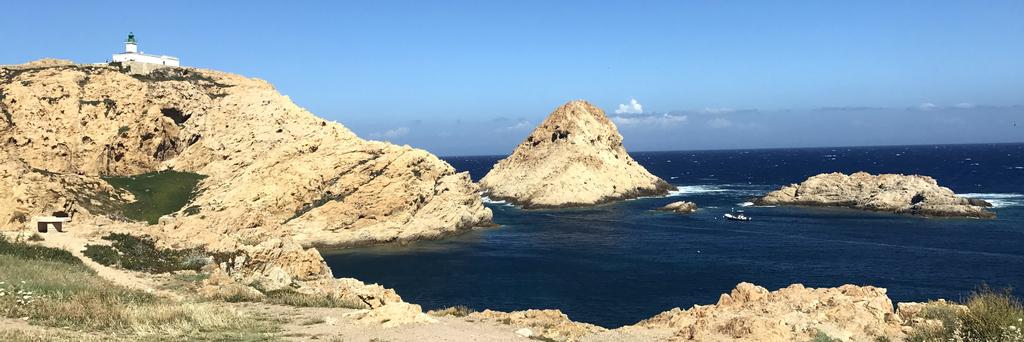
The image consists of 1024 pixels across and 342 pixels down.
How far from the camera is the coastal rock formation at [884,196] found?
267ft

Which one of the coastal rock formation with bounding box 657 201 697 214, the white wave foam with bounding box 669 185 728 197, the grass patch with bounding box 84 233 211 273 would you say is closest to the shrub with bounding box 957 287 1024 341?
the grass patch with bounding box 84 233 211 273

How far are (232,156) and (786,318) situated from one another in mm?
63745

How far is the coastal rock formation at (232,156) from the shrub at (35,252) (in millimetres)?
24371

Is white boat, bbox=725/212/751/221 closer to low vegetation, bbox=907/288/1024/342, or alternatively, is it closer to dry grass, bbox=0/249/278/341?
low vegetation, bbox=907/288/1024/342

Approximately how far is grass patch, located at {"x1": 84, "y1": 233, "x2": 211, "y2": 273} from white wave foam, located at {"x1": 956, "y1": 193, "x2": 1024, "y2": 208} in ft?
320

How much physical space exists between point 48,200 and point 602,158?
87.1 meters

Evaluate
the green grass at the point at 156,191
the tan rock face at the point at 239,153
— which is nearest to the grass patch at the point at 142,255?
the green grass at the point at 156,191

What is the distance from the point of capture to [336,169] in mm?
66875

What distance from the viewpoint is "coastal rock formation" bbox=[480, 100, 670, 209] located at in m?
108

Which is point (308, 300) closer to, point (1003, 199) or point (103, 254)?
point (103, 254)

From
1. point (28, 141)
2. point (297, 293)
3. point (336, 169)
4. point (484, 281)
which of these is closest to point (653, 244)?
point (484, 281)

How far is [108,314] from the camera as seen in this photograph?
16.3 meters

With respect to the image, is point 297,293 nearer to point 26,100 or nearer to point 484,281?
point 484,281

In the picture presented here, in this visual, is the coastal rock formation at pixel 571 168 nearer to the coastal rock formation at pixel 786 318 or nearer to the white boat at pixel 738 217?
the white boat at pixel 738 217
